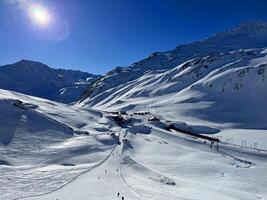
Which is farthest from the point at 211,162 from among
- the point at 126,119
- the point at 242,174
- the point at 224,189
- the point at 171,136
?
the point at 126,119

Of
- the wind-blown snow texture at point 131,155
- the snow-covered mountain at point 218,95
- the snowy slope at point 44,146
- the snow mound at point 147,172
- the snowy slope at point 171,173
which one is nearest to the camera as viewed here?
the snowy slope at point 171,173

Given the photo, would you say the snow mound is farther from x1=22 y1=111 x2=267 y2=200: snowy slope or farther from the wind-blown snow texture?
the wind-blown snow texture

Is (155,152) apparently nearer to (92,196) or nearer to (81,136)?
(81,136)

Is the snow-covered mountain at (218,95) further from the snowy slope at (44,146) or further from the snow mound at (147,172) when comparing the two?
the snow mound at (147,172)

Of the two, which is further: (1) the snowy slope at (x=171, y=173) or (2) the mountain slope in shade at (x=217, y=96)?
(2) the mountain slope in shade at (x=217, y=96)

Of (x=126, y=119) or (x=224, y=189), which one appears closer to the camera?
(x=224, y=189)

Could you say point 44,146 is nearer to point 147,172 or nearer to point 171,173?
point 147,172

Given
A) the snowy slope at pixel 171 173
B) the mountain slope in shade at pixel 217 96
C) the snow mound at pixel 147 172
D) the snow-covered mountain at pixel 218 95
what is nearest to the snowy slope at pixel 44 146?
the snowy slope at pixel 171 173

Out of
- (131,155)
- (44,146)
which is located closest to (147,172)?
(131,155)

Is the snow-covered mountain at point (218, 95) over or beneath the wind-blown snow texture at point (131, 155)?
over

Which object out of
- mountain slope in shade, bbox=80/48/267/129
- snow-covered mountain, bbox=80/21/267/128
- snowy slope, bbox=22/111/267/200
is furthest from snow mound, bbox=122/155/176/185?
snow-covered mountain, bbox=80/21/267/128

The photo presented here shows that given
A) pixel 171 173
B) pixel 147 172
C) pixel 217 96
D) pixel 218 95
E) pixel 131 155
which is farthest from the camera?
pixel 218 95
